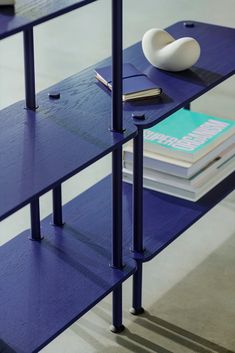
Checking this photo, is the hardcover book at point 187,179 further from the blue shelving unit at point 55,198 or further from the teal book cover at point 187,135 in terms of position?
the blue shelving unit at point 55,198

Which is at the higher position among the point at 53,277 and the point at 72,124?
the point at 72,124

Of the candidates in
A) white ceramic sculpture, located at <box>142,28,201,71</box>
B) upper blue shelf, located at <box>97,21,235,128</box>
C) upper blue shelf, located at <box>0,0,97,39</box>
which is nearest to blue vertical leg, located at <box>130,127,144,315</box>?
upper blue shelf, located at <box>97,21,235,128</box>

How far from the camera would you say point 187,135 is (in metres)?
3.12

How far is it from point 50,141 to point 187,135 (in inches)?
30.7

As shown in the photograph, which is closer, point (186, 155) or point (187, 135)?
point (186, 155)

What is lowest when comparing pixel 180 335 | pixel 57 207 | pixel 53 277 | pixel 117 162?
pixel 180 335

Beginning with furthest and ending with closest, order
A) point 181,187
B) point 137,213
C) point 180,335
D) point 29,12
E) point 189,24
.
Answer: point 189,24 → point 181,187 → point 180,335 → point 137,213 → point 29,12

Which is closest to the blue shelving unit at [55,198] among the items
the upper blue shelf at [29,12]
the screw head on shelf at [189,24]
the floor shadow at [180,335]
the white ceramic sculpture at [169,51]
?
the upper blue shelf at [29,12]

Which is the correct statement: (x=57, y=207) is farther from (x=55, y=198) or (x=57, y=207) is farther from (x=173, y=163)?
(x=173, y=163)

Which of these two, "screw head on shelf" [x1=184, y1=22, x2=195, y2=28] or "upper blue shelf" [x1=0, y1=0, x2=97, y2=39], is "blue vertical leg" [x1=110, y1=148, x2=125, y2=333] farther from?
"screw head on shelf" [x1=184, y1=22, x2=195, y2=28]

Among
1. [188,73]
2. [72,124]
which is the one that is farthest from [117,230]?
[188,73]

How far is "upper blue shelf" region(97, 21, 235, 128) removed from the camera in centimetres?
276

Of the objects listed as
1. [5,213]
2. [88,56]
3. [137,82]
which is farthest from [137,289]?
[88,56]

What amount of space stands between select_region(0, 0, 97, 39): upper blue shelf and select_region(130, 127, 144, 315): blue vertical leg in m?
0.56
